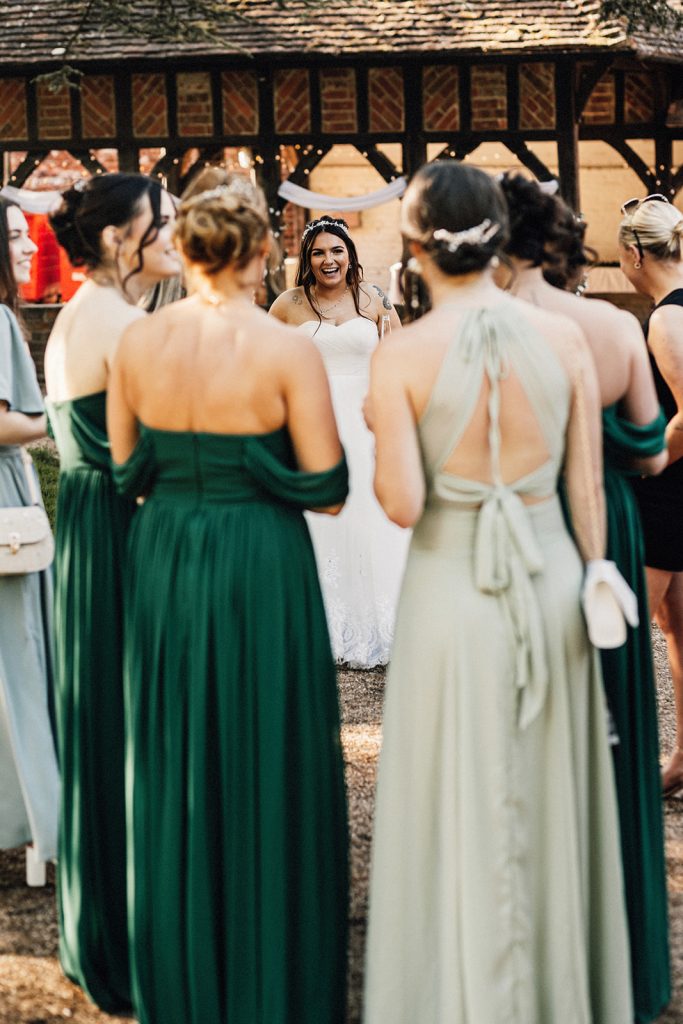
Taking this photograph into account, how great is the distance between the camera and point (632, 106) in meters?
20.0

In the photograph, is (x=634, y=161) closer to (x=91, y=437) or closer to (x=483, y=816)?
(x=91, y=437)

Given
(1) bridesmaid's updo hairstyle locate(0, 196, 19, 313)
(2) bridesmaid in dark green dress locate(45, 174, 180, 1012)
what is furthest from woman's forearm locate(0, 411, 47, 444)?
(2) bridesmaid in dark green dress locate(45, 174, 180, 1012)

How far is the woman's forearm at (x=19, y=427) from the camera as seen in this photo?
427 cm

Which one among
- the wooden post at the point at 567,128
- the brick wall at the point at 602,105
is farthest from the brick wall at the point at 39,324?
the brick wall at the point at 602,105

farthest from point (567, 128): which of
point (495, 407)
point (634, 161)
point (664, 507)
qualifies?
point (495, 407)

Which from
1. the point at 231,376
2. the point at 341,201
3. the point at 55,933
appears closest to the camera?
the point at 231,376

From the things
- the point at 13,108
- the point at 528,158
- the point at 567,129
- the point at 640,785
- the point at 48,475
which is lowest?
the point at 48,475

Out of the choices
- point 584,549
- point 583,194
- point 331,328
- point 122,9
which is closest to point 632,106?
point 583,194

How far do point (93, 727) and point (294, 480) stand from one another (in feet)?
3.20

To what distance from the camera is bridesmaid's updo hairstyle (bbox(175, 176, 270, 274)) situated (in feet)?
10.2

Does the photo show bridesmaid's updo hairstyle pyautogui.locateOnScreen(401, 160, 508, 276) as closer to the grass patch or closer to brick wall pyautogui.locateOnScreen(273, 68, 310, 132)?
the grass patch

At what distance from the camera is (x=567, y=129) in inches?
698

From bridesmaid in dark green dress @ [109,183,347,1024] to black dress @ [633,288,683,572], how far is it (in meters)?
1.88

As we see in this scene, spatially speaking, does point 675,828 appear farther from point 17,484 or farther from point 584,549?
point 17,484
